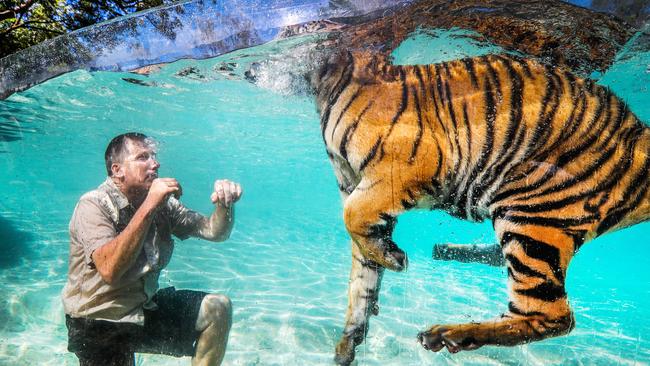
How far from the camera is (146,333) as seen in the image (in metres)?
3.24

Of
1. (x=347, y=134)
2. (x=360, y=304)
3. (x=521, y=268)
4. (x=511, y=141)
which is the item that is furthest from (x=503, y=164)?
(x=360, y=304)

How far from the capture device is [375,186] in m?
2.62

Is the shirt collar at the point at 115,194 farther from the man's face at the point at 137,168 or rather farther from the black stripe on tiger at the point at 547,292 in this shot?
the black stripe on tiger at the point at 547,292

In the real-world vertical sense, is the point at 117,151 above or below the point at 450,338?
above

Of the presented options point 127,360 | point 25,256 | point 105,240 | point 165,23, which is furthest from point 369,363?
point 25,256

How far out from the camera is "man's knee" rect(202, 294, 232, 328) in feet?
11.0

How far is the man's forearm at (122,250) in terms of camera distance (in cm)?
278

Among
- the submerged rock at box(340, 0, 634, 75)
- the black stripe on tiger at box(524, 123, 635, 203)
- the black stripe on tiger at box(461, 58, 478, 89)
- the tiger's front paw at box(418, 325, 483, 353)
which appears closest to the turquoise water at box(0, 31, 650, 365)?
the submerged rock at box(340, 0, 634, 75)

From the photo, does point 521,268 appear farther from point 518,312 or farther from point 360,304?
point 360,304

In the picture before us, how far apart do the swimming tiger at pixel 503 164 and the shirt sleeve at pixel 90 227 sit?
6.10 ft

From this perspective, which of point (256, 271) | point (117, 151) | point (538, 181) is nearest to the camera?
point (538, 181)

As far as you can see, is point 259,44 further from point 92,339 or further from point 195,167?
point 195,167

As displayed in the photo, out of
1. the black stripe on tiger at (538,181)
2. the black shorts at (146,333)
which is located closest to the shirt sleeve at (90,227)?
the black shorts at (146,333)

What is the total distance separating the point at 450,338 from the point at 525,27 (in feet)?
10.4
